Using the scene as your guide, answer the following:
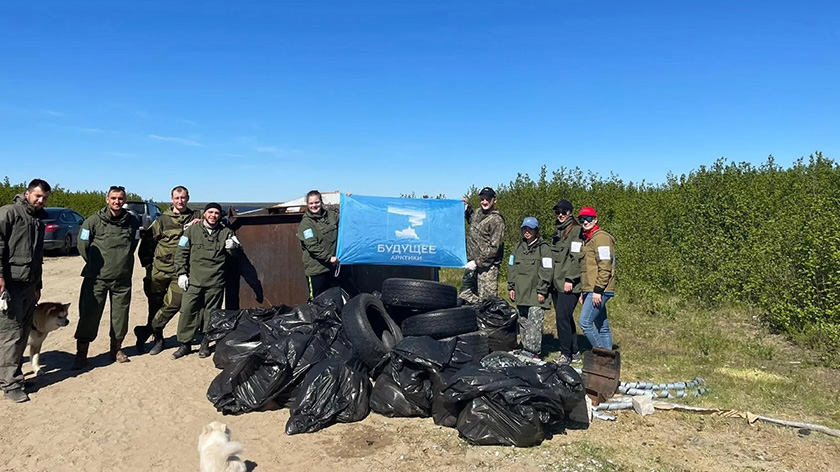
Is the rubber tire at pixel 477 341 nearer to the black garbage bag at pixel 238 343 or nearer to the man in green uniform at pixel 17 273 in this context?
the black garbage bag at pixel 238 343

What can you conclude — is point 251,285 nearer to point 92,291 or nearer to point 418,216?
point 92,291

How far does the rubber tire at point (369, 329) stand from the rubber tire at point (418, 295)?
0.20 m

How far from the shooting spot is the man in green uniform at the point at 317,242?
22.3 feet

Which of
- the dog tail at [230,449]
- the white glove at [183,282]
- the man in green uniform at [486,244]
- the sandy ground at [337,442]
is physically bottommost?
the sandy ground at [337,442]

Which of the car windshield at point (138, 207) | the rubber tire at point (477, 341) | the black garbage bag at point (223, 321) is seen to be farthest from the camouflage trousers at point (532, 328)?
the car windshield at point (138, 207)

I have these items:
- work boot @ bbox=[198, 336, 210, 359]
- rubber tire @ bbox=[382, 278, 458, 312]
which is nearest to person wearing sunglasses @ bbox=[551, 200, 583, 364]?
rubber tire @ bbox=[382, 278, 458, 312]

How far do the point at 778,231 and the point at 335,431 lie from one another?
8.28 metres

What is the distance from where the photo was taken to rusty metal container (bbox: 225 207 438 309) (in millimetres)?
7148

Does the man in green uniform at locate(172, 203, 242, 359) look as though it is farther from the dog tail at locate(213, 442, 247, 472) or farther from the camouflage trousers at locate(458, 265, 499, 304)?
the dog tail at locate(213, 442, 247, 472)

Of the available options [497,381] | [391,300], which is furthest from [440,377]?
[391,300]

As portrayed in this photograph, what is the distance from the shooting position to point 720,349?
690 cm

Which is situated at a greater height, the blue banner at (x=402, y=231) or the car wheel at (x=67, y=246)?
the blue banner at (x=402, y=231)

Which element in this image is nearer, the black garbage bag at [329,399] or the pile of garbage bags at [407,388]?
the pile of garbage bags at [407,388]

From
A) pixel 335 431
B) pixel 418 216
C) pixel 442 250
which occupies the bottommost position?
pixel 335 431
